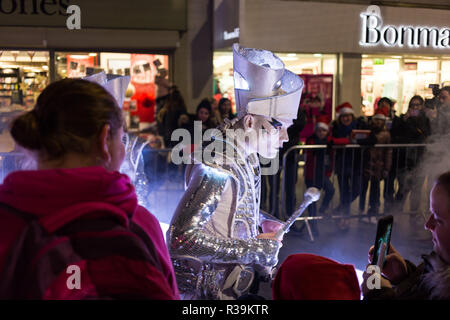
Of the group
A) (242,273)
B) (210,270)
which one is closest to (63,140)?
(210,270)

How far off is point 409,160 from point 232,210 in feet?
16.9

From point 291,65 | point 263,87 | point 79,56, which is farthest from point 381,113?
point 79,56

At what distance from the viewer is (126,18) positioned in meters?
10.6

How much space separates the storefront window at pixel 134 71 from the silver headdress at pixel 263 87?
338 inches

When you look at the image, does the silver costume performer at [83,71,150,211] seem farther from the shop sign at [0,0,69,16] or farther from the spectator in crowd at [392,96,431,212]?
the shop sign at [0,0,69,16]

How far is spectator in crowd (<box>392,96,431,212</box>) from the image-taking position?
21.4 feet

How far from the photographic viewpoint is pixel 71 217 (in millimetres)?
1068

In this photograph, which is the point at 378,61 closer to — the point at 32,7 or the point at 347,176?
the point at 347,176

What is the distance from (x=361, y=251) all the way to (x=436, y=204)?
14.1ft

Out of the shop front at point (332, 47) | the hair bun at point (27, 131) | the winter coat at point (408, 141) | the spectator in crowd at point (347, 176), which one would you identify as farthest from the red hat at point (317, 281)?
the shop front at point (332, 47)

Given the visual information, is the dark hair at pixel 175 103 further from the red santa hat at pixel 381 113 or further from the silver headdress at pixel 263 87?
the silver headdress at pixel 263 87

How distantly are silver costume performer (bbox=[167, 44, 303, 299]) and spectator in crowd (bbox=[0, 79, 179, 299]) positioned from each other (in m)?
0.74

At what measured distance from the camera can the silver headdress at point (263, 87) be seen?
7.51 ft

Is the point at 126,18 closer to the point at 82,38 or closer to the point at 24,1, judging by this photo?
the point at 82,38
